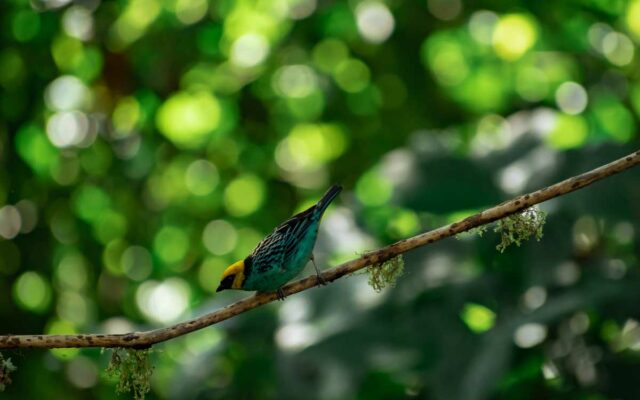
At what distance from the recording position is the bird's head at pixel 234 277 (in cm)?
343

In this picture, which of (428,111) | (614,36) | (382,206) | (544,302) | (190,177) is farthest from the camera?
(190,177)

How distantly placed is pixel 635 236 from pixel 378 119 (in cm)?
384

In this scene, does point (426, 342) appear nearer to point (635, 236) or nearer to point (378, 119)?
point (635, 236)

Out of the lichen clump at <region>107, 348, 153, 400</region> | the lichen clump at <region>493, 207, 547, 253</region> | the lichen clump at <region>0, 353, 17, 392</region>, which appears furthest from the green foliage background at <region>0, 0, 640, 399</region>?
the lichen clump at <region>0, 353, 17, 392</region>

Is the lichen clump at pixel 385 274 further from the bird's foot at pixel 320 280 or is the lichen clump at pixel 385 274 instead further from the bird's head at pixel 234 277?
the bird's head at pixel 234 277

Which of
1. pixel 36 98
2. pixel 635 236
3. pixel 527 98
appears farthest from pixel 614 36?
pixel 36 98

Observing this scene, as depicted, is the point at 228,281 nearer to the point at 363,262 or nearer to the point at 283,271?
the point at 283,271

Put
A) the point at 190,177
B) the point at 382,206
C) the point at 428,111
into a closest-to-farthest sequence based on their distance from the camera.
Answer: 1. the point at 382,206
2. the point at 428,111
3. the point at 190,177

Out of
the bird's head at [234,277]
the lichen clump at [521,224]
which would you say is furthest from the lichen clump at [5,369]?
the lichen clump at [521,224]

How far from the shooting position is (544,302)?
4504mm

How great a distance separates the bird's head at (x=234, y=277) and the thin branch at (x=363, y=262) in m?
0.70

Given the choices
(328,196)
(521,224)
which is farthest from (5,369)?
(521,224)

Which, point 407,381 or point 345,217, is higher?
point 345,217

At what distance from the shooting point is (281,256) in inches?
131
